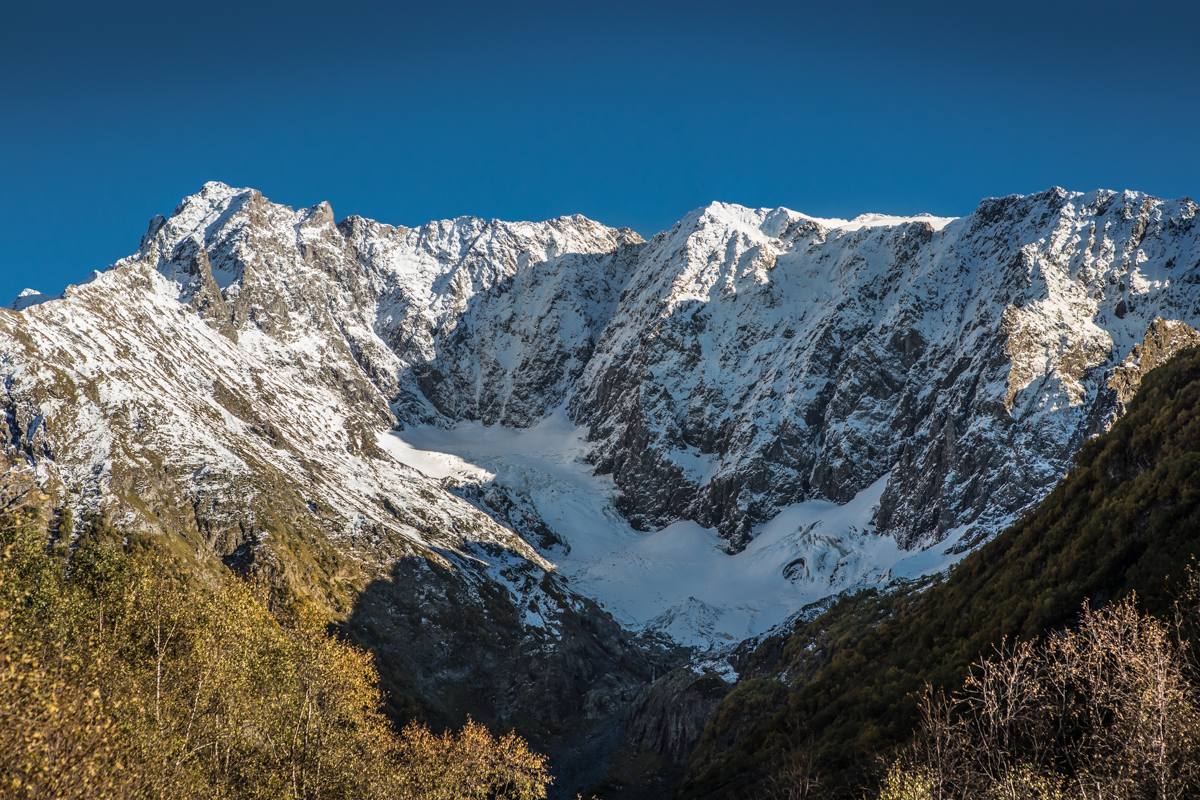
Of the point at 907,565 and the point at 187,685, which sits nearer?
the point at 187,685

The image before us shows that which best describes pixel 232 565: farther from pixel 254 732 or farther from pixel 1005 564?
pixel 1005 564

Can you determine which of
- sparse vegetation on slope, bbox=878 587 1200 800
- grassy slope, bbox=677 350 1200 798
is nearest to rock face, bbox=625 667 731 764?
grassy slope, bbox=677 350 1200 798

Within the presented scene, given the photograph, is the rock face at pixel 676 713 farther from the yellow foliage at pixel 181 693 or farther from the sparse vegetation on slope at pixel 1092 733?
the sparse vegetation on slope at pixel 1092 733

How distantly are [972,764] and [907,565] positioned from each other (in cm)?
14596

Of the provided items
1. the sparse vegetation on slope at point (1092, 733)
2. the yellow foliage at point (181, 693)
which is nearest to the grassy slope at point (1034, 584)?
the sparse vegetation on slope at point (1092, 733)

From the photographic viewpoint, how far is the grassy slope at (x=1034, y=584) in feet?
138

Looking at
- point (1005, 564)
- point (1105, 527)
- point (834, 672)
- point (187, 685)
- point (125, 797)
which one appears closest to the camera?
point (125, 797)

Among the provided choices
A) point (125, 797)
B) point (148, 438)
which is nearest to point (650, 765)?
point (125, 797)

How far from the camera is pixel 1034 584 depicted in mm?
48031

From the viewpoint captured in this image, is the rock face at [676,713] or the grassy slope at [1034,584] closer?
the grassy slope at [1034,584]

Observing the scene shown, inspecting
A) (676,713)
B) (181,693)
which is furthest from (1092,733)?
(676,713)

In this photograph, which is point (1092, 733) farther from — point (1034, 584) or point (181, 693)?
point (181, 693)

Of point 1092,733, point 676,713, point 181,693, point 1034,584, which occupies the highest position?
point 181,693

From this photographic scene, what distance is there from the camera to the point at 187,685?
4219 centimetres
